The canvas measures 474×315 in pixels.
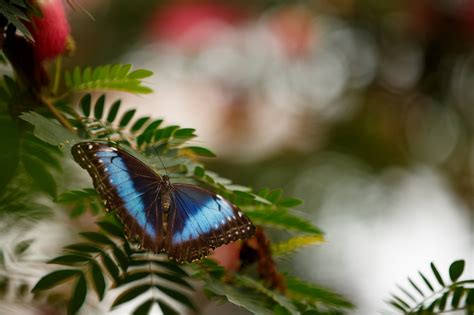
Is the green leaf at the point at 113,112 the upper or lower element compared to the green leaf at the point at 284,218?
upper

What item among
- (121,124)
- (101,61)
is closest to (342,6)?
(101,61)

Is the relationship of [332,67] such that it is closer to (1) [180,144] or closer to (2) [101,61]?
(2) [101,61]

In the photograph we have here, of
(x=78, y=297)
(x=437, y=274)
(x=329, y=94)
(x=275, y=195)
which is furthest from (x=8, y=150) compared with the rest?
(x=329, y=94)

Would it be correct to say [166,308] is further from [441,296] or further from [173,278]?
[441,296]

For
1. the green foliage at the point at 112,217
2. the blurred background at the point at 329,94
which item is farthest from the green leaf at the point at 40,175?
the blurred background at the point at 329,94

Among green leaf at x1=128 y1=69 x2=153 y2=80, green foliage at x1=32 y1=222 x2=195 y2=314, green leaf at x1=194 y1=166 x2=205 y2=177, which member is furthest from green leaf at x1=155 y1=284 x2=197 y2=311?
green leaf at x1=128 y1=69 x2=153 y2=80

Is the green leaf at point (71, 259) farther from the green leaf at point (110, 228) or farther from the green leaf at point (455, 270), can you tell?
the green leaf at point (455, 270)

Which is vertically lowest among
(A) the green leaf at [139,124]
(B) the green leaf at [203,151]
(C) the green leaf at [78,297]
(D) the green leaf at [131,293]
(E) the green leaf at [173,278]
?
(C) the green leaf at [78,297]
